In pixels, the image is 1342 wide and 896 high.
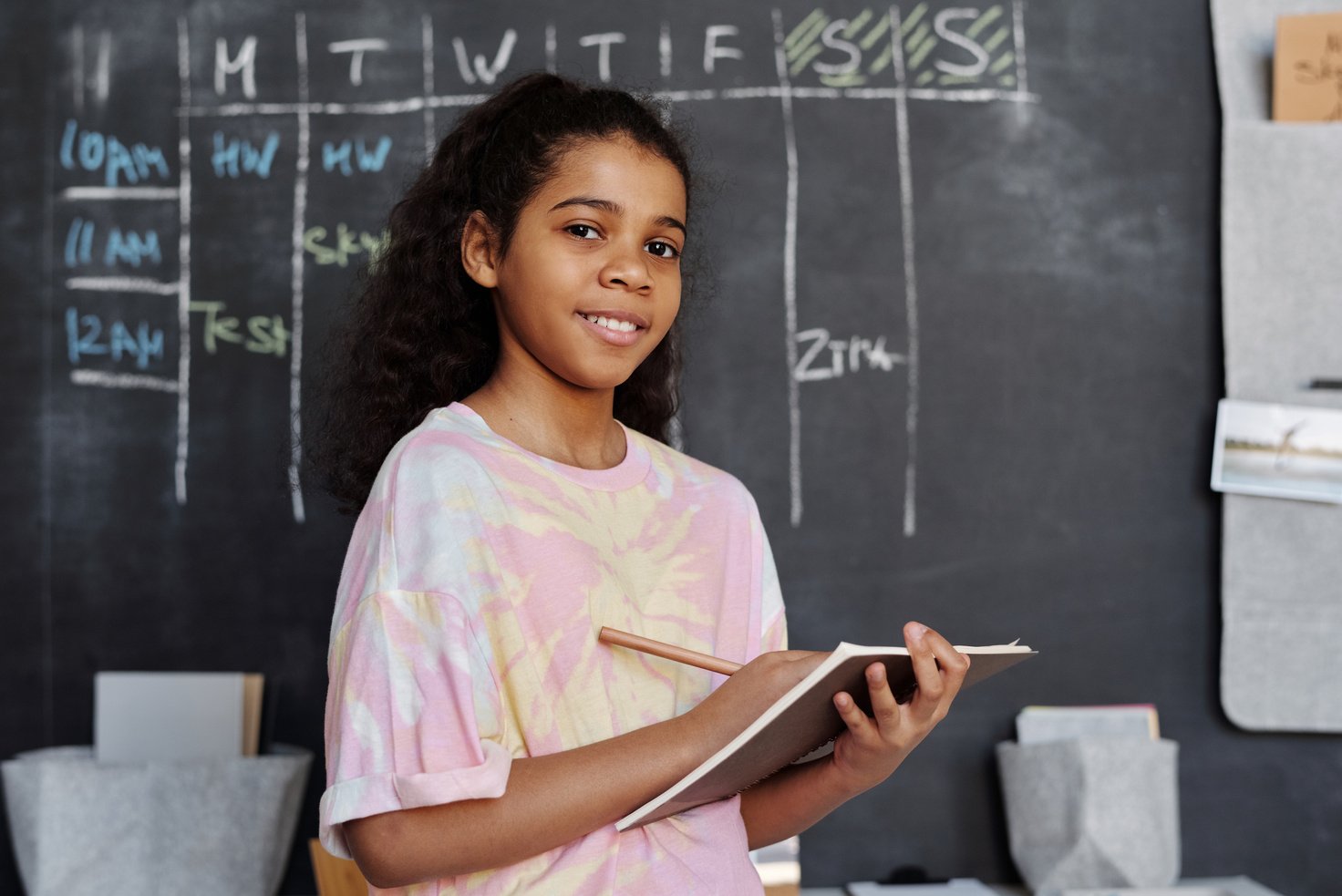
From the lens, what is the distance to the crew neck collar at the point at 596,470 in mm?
844

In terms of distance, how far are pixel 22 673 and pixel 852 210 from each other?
125 centimetres

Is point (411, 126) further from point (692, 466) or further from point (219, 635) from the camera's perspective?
point (692, 466)

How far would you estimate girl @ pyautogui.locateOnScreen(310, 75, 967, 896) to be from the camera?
725mm

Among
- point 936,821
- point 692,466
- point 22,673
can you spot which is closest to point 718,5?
point 692,466

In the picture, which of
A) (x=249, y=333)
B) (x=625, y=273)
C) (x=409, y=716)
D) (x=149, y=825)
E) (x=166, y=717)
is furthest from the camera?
(x=249, y=333)

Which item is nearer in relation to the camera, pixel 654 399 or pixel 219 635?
pixel 654 399

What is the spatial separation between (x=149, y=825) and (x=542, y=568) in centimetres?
96

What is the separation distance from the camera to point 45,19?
177 cm

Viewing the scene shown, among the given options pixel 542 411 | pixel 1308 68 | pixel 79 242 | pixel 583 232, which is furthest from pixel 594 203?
pixel 1308 68

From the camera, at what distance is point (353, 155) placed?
1.75m

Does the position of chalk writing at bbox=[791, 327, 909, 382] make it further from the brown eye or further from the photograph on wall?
the brown eye

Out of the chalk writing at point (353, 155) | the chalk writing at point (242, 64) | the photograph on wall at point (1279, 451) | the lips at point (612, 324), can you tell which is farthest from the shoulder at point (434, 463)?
the photograph on wall at point (1279, 451)

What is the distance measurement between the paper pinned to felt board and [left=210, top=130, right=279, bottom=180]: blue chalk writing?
1277 millimetres

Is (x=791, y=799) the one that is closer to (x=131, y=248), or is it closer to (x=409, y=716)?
(x=409, y=716)
